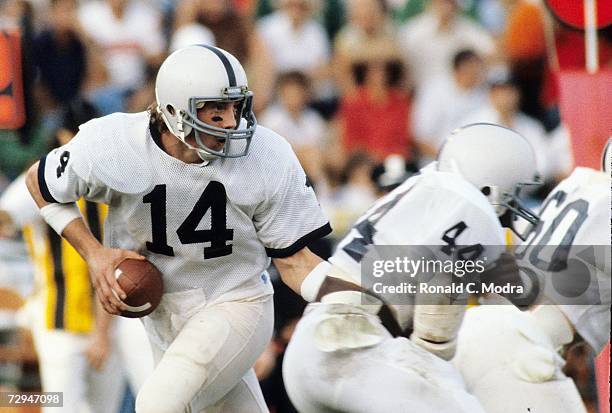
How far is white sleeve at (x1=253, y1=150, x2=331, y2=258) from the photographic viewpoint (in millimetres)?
3455

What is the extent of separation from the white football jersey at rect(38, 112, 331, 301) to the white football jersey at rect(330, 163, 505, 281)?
21 centimetres

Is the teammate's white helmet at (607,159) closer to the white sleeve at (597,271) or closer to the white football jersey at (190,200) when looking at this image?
the white sleeve at (597,271)

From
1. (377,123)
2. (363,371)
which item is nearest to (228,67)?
(363,371)

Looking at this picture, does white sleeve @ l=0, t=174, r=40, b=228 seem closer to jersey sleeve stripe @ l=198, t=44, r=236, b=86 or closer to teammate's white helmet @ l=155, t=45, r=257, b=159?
teammate's white helmet @ l=155, t=45, r=257, b=159

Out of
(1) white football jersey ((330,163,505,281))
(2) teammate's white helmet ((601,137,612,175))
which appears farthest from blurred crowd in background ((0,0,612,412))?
(1) white football jersey ((330,163,505,281))

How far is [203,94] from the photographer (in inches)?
133

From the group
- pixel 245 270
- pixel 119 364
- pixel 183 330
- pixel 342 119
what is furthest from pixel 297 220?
pixel 342 119

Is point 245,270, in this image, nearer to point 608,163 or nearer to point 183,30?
point 608,163

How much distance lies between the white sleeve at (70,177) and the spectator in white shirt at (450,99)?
249cm

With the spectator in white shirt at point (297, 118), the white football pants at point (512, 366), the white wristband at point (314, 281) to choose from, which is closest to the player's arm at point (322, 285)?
the white wristband at point (314, 281)

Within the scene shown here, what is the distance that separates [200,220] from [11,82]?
1.79 meters

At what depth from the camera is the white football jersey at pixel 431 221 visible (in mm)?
3242

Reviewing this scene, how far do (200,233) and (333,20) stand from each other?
2.57 meters

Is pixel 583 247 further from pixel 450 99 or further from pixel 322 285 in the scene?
pixel 450 99
